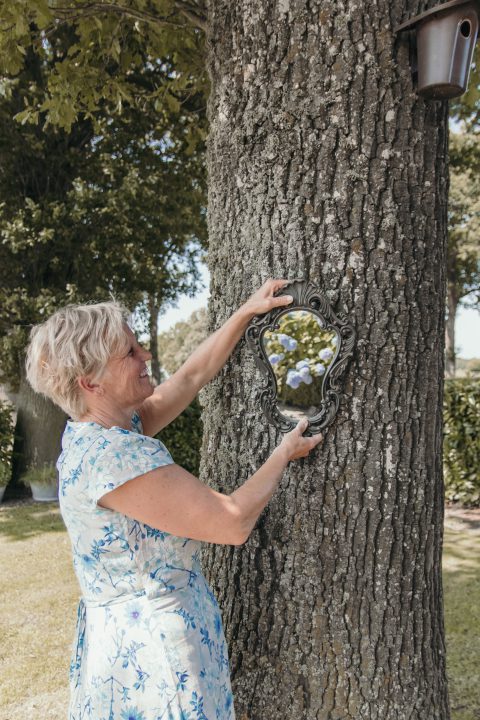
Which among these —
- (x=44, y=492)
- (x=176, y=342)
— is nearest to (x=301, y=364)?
(x=44, y=492)

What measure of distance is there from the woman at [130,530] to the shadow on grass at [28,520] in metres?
6.25

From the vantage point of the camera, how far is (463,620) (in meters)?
4.98

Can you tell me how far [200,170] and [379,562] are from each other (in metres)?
8.94

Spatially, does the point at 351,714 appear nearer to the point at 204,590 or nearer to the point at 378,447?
the point at 204,590

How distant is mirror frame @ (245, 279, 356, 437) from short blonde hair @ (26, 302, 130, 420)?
0.49 m

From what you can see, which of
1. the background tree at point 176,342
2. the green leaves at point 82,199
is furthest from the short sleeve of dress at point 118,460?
the background tree at point 176,342

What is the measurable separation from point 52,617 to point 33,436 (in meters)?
4.94

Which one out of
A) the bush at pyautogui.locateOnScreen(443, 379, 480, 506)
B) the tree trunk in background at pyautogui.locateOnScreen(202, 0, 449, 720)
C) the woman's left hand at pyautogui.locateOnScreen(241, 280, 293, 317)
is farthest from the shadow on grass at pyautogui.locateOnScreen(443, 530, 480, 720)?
the woman's left hand at pyautogui.locateOnScreen(241, 280, 293, 317)

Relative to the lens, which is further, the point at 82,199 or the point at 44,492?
the point at 44,492

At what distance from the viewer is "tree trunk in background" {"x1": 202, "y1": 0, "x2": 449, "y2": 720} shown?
88.3 inches

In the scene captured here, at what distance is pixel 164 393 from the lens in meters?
2.52

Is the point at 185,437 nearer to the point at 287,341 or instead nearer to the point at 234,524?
the point at 287,341

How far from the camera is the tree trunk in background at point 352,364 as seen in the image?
224 cm

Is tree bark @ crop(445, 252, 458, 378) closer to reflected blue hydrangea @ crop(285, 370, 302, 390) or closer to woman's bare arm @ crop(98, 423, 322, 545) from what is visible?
reflected blue hydrangea @ crop(285, 370, 302, 390)
